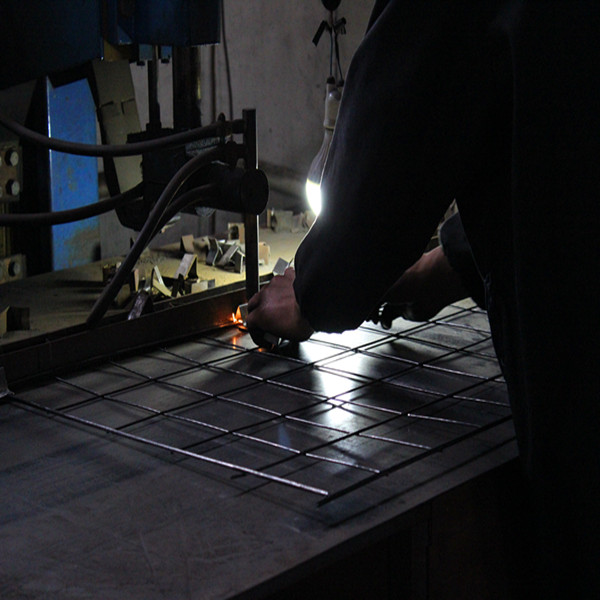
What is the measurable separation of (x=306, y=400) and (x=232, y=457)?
0.20 metres

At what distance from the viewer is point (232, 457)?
1071mm

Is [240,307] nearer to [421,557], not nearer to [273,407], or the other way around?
[273,407]

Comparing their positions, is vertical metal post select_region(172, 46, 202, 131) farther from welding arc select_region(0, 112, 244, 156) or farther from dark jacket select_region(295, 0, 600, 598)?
dark jacket select_region(295, 0, 600, 598)

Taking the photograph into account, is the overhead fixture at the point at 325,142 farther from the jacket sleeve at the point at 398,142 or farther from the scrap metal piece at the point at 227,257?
the jacket sleeve at the point at 398,142

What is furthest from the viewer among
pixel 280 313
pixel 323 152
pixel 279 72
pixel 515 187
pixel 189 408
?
pixel 279 72

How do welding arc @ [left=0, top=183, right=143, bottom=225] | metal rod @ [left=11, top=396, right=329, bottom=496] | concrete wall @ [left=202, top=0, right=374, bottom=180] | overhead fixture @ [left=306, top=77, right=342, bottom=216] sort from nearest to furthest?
metal rod @ [left=11, top=396, right=329, bottom=496] → welding arc @ [left=0, top=183, right=143, bottom=225] → overhead fixture @ [left=306, top=77, right=342, bottom=216] → concrete wall @ [left=202, top=0, right=374, bottom=180]

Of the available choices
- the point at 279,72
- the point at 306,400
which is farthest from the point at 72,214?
the point at 279,72

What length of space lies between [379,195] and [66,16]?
2.13ft

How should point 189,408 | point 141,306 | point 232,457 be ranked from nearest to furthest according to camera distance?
point 232,457 → point 189,408 → point 141,306

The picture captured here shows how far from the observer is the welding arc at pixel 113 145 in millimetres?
1332

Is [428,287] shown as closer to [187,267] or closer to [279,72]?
[187,267]

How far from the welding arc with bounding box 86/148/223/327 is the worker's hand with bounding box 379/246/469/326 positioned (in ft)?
Result: 1.15

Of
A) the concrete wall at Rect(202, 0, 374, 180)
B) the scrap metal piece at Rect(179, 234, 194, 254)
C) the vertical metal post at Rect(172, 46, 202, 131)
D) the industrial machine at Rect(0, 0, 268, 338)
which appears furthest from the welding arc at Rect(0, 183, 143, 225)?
the concrete wall at Rect(202, 0, 374, 180)

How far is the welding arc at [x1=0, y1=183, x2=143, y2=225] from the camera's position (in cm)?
130
